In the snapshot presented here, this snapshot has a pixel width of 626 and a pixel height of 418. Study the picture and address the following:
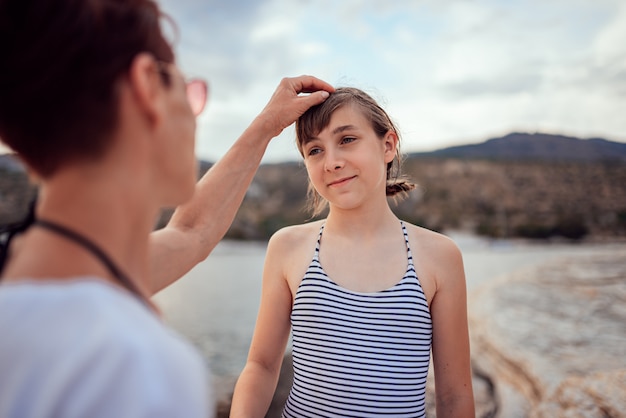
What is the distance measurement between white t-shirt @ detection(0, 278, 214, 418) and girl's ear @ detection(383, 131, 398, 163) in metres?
1.76

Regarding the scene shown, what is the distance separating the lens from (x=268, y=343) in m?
2.10

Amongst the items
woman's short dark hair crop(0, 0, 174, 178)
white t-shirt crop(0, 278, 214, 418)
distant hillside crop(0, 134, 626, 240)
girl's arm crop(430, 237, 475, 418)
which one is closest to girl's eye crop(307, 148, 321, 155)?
girl's arm crop(430, 237, 475, 418)

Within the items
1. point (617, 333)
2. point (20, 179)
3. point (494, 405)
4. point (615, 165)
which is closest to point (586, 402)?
point (494, 405)

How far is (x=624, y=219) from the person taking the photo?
1672 inches

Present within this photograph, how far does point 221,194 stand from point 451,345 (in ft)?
3.58

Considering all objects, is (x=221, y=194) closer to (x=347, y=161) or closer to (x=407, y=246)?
(x=347, y=161)

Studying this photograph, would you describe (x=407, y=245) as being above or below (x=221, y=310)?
above

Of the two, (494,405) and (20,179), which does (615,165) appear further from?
(494,405)

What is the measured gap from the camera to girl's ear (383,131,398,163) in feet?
7.56

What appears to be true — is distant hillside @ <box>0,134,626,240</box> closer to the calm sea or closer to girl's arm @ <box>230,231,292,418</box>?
the calm sea

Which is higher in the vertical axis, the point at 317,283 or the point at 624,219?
the point at 317,283

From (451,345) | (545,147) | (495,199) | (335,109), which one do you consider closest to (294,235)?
(335,109)

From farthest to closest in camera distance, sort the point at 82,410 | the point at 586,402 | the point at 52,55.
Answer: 1. the point at 586,402
2. the point at 52,55
3. the point at 82,410

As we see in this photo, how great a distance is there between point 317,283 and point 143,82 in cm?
134
